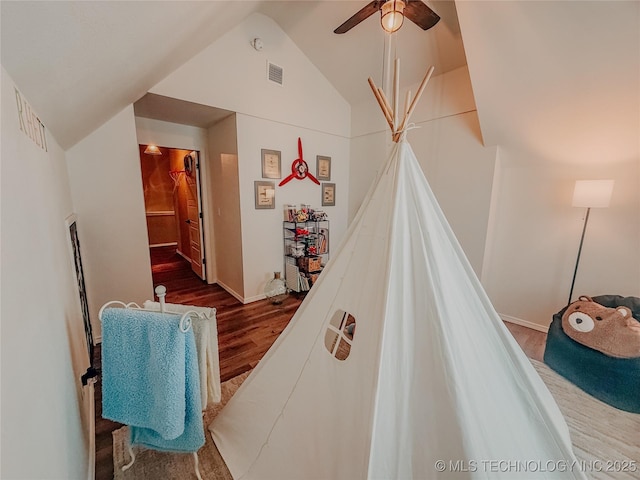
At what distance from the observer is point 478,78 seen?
235 centimetres

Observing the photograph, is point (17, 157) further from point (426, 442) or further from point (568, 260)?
point (568, 260)

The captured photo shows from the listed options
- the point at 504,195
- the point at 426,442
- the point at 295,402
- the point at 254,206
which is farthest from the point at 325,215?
the point at 426,442

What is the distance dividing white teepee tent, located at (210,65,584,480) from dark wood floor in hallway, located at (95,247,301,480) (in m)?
0.90

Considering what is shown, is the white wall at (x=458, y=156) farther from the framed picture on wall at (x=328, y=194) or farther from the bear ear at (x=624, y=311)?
the framed picture on wall at (x=328, y=194)

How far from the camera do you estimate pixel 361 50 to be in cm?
317

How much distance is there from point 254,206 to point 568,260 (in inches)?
141

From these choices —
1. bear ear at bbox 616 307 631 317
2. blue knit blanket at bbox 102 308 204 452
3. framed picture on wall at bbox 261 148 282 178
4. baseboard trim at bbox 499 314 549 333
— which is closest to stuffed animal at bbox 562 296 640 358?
bear ear at bbox 616 307 631 317

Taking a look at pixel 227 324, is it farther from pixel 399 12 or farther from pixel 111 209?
pixel 399 12

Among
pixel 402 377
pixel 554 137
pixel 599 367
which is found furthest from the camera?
pixel 554 137

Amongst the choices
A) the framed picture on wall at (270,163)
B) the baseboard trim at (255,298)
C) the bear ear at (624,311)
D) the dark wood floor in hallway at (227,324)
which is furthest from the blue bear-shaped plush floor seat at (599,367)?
the framed picture on wall at (270,163)

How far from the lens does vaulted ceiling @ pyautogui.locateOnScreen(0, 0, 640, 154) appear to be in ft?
2.56

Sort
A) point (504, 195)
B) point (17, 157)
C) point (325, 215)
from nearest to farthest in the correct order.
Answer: point (17, 157)
point (504, 195)
point (325, 215)

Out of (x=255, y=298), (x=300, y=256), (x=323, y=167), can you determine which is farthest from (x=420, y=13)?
(x=255, y=298)

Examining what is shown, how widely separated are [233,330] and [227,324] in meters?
0.17
